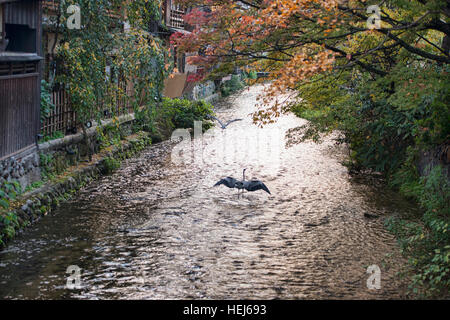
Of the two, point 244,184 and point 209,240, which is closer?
point 209,240

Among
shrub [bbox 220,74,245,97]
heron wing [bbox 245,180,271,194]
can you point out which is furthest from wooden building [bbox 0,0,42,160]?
shrub [bbox 220,74,245,97]

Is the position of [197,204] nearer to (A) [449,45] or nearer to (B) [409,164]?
(B) [409,164]

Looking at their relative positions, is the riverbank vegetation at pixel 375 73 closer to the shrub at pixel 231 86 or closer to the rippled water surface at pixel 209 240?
the rippled water surface at pixel 209 240

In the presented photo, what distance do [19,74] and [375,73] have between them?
9179mm

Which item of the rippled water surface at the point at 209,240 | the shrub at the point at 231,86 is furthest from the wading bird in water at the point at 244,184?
the shrub at the point at 231,86

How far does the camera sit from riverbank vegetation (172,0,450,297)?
9.99 metres

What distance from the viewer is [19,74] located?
46.6 ft

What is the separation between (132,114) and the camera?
83.7 ft

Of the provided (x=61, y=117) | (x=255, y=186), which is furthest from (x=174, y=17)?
(x=255, y=186)

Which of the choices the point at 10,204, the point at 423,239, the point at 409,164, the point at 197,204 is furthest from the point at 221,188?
the point at 423,239

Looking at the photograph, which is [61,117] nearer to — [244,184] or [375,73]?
[244,184]

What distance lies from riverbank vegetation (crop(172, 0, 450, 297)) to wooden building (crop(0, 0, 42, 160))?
3.79 m

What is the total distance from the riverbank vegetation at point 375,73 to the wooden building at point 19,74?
3.79m

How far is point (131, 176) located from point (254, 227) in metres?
6.54
